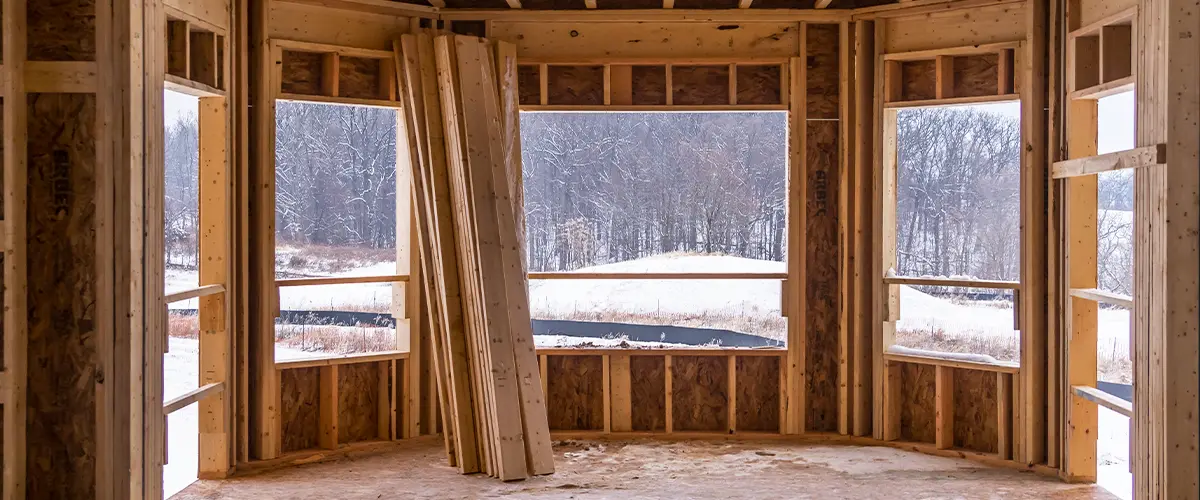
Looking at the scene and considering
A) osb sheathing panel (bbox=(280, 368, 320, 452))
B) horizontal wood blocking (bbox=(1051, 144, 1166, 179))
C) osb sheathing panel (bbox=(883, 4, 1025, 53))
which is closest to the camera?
horizontal wood blocking (bbox=(1051, 144, 1166, 179))

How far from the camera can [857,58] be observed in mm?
7344

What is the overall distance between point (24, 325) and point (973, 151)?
6.37 m

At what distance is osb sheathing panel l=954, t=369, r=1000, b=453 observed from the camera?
7047 millimetres

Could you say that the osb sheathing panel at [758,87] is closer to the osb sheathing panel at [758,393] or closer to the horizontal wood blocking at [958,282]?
the horizontal wood blocking at [958,282]

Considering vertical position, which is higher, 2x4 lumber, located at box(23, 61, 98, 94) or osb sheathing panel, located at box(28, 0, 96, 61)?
osb sheathing panel, located at box(28, 0, 96, 61)

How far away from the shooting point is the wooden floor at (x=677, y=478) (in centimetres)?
593

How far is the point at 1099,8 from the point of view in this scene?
5.95 metres

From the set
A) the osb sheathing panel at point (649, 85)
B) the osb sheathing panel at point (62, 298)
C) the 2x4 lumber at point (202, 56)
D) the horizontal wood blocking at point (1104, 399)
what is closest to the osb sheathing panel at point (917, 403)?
the horizontal wood blocking at point (1104, 399)

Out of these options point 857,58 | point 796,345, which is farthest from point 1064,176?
point 796,345

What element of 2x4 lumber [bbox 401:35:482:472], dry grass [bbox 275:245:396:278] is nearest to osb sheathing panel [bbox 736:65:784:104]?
2x4 lumber [bbox 401:35:482:472]

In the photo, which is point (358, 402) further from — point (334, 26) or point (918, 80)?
point (918, 80)

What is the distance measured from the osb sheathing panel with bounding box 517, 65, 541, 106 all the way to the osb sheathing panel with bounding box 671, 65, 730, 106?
1064 mm

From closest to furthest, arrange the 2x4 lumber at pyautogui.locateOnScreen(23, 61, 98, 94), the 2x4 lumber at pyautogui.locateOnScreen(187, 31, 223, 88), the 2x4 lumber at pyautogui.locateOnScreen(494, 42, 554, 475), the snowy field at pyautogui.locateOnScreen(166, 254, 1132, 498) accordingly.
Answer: the 2x4 lumber at pyautogui.locateOnScreen(23, 61, 98, 94) → the 2x4 lumber at pyautogui.locateOnScreen(187, 31, 223, 88) → the 2x4 lumber at pyautogui.locateOnScreen(494, 42, 554, 475) → the snowy field at pyautogui.locateOnScreen(166, 254, 1132, 498)

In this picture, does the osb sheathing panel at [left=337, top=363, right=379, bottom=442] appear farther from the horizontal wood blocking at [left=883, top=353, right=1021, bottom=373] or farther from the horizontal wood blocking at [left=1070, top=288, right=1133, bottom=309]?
the horizontal wood blocking at [left=1070, top=288, right=1133, bottom=309]
